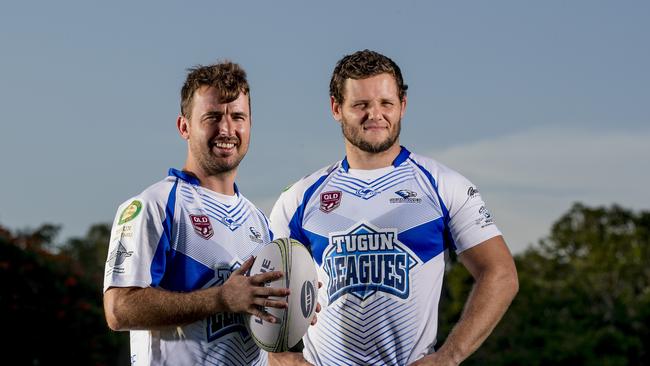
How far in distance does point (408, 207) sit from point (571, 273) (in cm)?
5015

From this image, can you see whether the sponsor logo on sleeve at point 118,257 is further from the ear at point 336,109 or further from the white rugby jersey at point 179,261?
the ear at point 336,109

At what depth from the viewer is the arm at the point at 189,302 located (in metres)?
5.60

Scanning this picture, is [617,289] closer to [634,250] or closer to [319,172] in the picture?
[634,250]

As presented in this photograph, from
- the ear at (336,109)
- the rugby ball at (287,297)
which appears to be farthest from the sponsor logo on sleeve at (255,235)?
the ear at (336,109)

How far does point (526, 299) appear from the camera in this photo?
136 feet

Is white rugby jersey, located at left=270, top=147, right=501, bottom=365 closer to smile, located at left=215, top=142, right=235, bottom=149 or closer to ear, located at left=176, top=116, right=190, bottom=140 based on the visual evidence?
smile, located at left=215, top=142, right=235, bottom=149

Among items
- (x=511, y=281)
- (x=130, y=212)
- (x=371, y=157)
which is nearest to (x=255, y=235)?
(x=130, y=212)

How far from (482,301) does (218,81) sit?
88.1 inches

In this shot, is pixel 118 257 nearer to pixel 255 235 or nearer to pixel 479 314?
pixel 255 235

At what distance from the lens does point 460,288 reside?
151ft

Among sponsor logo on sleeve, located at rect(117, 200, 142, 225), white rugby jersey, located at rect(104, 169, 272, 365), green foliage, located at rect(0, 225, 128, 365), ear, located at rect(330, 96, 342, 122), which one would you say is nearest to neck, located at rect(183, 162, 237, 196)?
white rugby jersey, located at rect(104, 169, 272, 365)

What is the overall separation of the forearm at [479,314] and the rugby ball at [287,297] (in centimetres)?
93

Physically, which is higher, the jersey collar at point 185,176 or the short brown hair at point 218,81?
the short brown hair at point 218,81

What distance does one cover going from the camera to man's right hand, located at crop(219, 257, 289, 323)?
5.59 metres
